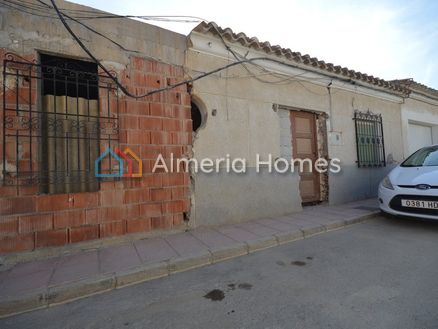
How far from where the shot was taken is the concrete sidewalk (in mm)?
2418

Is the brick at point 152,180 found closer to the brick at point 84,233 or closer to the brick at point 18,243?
the brick at point 84,233

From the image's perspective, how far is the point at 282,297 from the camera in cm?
231

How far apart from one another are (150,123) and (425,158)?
212 inches

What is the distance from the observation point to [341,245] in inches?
145

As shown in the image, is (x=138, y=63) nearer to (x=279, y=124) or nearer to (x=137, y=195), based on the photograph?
(x=137, y=195)

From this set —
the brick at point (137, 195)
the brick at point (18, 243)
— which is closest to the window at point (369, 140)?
the brick at point (137, 195)

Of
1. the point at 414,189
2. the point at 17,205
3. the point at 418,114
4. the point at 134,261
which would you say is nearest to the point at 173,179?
the point at 134,261

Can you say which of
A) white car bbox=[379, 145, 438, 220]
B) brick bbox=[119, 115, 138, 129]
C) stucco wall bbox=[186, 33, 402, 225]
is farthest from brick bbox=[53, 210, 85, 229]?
white car bbox=[379, 145, 438, 220]

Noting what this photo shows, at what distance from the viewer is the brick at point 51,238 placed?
323 cm

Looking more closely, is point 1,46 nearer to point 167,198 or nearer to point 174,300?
point 167,198

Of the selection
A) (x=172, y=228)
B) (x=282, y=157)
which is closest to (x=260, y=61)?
(x=282, y=157)

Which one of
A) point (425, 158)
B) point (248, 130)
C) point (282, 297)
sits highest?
point (248, 130)

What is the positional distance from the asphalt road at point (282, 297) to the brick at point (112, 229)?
49.8 inches

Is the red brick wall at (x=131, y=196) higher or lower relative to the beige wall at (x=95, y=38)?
lower
